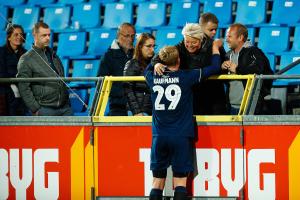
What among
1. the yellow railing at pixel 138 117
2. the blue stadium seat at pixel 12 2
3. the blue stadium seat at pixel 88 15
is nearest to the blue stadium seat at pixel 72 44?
the blue stadium seat at pixel 88 15

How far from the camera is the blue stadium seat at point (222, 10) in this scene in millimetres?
13797

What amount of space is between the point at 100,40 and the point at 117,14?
698 mm

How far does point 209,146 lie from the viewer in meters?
8.91

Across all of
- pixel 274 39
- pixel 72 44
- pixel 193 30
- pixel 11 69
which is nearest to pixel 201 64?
pixel 193 30

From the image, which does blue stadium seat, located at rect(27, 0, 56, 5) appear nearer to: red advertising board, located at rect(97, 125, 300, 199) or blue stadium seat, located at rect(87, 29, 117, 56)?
blue stadium seat, located at rect(87, 29, 117, 56)

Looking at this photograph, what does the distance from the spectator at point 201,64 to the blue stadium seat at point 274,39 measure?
13.8 feet

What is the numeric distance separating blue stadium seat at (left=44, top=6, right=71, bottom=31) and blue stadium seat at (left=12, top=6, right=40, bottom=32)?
0.22 m

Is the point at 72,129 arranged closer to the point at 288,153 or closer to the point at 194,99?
the point at 194,99

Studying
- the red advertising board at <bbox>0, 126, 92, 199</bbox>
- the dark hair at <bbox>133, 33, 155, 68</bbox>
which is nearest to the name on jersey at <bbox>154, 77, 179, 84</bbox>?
the dark hair at <bbox>133, 33, 155, 68</bbox>

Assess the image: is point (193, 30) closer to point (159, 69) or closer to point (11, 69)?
point (159, 69)

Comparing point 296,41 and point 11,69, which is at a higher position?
point 296,41

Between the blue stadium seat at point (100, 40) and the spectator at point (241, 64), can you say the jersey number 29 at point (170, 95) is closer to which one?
the spectator at point (241, 64)

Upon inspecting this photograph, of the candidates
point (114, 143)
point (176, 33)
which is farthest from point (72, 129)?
point (176, 33)

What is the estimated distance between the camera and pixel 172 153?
28.4 ft
